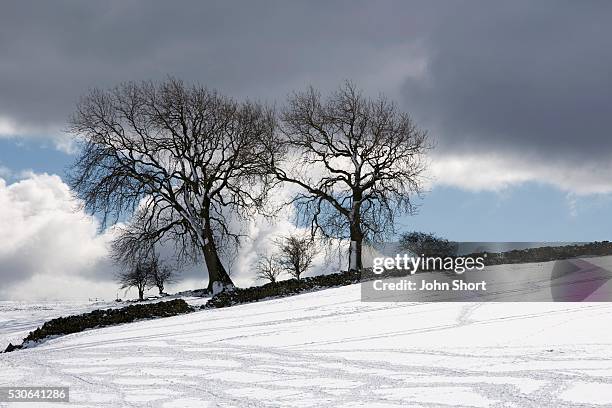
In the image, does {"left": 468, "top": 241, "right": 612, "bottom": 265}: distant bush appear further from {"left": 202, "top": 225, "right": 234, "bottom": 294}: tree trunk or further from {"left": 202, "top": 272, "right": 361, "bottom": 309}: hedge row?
{"left": 202, "top": 225, "right": 234, "bottom": 294}: tree trunk

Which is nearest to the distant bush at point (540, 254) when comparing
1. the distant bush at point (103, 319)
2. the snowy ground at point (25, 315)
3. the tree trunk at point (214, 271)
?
the tree trunk at point (214, 271)

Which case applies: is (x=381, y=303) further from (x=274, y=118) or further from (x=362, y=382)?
(x=274, y=118)

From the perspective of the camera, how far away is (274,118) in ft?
116

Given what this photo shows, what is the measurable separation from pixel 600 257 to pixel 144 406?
23717 millimetres

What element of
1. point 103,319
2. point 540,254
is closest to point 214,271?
point 103,319

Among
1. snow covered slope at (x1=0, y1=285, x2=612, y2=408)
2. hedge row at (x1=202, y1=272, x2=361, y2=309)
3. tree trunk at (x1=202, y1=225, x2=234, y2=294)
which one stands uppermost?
tree trunk at (x1=202, y1=225, x2=234, y2=294)

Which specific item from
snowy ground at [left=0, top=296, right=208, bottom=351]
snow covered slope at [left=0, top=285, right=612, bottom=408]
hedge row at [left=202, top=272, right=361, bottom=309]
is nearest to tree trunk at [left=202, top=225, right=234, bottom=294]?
snowy ground at [left=0, top=296, right=208, bottom=351]

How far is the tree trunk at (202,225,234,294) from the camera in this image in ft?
102

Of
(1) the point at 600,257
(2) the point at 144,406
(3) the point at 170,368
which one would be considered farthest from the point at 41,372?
(1) the point at 600,257

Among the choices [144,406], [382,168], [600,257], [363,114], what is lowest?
[144,406]

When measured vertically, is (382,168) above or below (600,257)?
above

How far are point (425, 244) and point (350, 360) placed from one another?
30.4 m

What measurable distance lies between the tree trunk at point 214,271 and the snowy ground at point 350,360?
13.5 meters

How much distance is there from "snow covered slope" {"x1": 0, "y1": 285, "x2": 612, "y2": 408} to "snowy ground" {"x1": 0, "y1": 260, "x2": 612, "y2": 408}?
3cm
